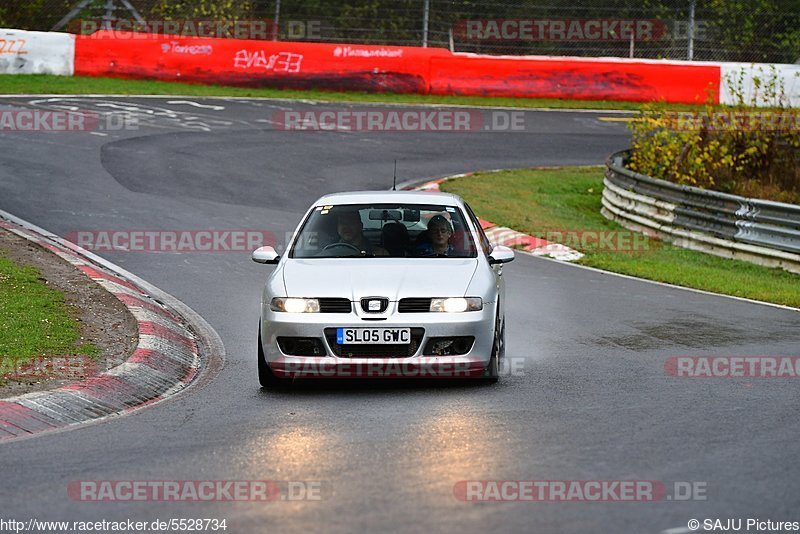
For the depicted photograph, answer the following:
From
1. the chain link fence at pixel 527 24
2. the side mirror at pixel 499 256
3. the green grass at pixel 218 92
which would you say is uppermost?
the chain link fence at pixel 527 24

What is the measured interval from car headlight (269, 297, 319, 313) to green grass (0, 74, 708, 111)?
2151cm

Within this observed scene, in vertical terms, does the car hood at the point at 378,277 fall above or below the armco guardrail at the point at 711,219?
above

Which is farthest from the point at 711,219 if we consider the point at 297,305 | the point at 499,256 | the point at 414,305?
the point at 297,305

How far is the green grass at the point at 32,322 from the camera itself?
9867 millimetres

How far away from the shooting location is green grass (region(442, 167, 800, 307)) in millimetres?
15773

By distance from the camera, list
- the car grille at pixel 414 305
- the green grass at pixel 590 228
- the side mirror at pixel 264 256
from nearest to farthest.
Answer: the car grille at pixel 414 305, the side mirror at pixel 264 256, the green grass at pixel 590 228

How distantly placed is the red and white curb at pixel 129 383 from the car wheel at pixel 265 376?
64cm

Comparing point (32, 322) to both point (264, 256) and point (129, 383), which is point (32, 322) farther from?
point (264, 256)

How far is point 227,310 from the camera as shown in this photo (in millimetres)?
12750

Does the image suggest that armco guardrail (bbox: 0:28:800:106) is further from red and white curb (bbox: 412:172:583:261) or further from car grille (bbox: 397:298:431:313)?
car grille (bbox: 397:298:431:313)

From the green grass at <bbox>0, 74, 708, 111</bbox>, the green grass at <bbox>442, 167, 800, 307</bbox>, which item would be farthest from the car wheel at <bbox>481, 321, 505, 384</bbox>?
the green grass at <bbox>0, 74, 708, 111</bbox>

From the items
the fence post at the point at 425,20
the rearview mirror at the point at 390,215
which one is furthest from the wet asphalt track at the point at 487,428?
the fence post at the point at 425,20

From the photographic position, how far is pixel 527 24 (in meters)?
36.9

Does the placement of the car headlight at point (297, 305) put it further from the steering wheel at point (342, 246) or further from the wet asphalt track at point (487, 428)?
the steering wheel at point (342, 246)
